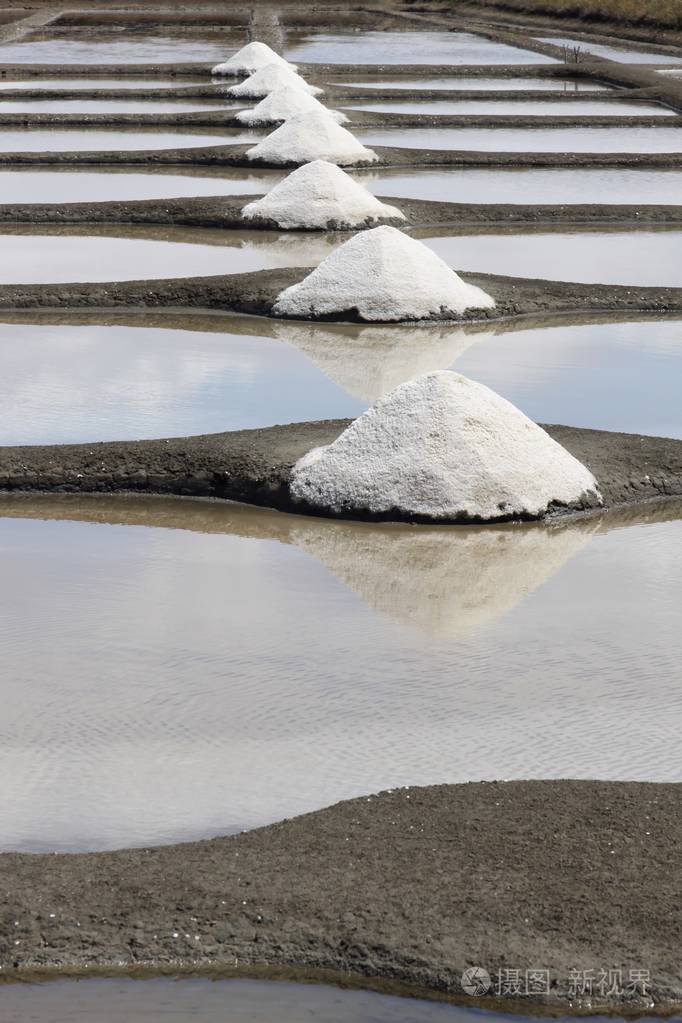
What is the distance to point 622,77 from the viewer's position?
25.1m

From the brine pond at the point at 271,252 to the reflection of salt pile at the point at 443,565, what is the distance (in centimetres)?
560

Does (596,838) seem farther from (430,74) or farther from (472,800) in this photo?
(430,74)

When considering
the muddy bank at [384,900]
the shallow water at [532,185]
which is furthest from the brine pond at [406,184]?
the muddy bank at [384,900]

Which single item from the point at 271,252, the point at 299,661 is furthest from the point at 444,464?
the point at 271,252

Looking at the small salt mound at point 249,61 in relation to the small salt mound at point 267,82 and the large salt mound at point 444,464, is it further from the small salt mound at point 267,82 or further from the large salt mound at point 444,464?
the large salt mound at point 444,464

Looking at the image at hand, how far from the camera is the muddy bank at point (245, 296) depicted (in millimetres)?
11234

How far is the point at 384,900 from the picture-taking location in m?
4.02

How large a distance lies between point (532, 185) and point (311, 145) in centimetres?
253

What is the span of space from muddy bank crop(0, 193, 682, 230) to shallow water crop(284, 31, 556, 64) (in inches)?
558

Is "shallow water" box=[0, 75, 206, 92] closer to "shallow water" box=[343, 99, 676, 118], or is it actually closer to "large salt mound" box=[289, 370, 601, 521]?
"shallow water" box=[343, 99, 676, 118]

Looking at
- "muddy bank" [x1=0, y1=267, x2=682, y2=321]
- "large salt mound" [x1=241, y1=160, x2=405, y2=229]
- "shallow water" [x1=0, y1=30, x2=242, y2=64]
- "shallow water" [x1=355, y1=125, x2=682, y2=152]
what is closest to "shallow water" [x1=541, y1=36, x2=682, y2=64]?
"shallow water" [x1=0, y1=30, x2=242, y2=64]

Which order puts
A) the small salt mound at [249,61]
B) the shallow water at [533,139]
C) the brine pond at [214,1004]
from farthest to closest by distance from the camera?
1. the small salt mound at [249,61]
2. the shallow water at [533,139]
3. the brine pond at [214,1004]

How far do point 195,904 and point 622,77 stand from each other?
23.0m

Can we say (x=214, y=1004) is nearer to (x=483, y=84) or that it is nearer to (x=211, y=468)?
(x=211, y=468)
